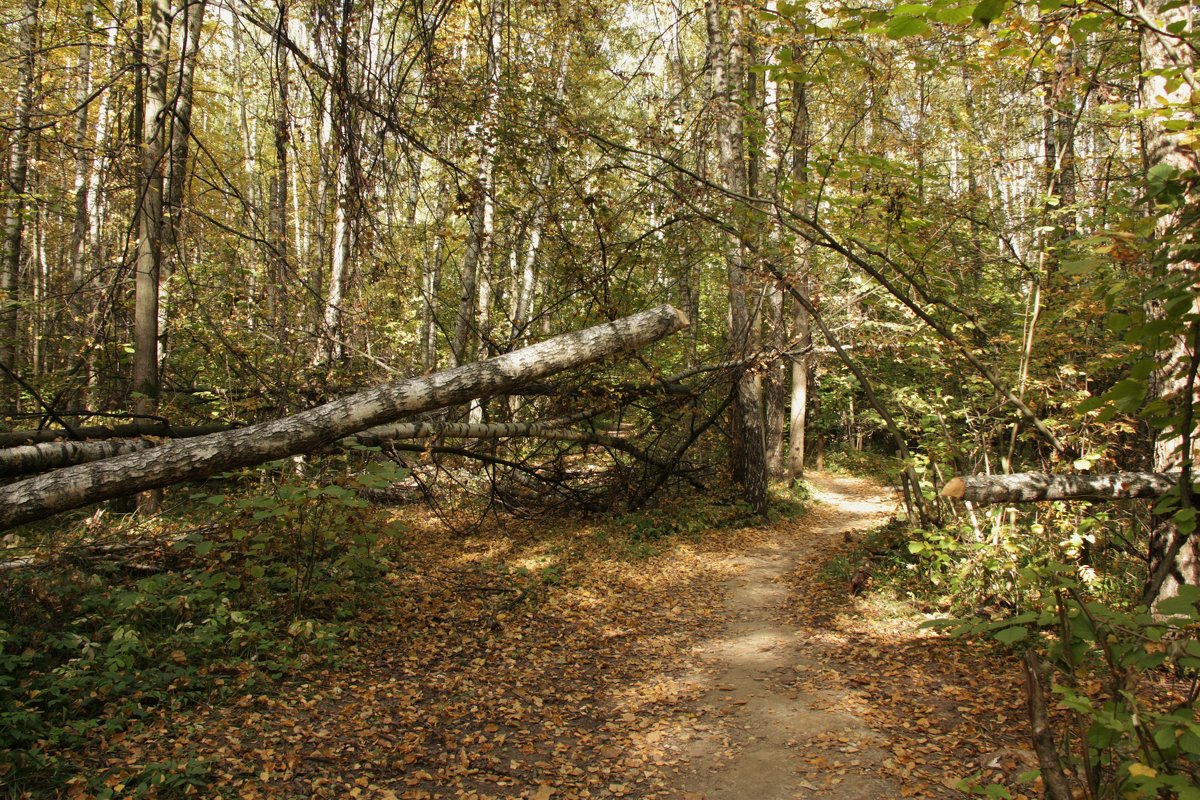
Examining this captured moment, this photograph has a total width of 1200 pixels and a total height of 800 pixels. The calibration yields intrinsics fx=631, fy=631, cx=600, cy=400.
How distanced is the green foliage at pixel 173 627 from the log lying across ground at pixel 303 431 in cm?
125

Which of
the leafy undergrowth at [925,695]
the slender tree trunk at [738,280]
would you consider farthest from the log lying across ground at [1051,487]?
the slender tree trunk at [738,280]

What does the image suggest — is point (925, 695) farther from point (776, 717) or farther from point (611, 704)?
point (611, 704)

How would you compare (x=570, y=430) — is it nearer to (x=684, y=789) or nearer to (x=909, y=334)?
(x=909, y=334)

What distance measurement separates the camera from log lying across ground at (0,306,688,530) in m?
2.94

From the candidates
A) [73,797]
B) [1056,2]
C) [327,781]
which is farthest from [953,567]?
[73,797]

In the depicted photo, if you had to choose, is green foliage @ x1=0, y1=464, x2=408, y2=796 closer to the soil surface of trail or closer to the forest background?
the forest background

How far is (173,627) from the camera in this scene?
4480 mm

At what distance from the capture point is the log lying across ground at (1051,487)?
9.08 feet

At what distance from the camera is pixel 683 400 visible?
31.9ft

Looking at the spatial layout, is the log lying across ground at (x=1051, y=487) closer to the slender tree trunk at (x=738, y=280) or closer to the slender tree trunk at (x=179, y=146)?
the slender tree trunk at (x=179, y=146)

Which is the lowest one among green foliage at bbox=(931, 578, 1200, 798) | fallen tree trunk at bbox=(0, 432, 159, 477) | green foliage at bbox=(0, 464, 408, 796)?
green foliage at bbox=(0, 464, 408, 796)

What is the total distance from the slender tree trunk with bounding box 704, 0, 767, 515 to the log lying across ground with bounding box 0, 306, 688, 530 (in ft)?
18.5

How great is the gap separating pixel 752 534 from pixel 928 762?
611 cm

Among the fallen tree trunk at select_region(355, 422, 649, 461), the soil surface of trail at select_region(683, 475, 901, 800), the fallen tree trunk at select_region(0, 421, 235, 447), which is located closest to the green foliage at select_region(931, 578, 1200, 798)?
the soil surface of trail at select_region(683, 475, 901, 800)
